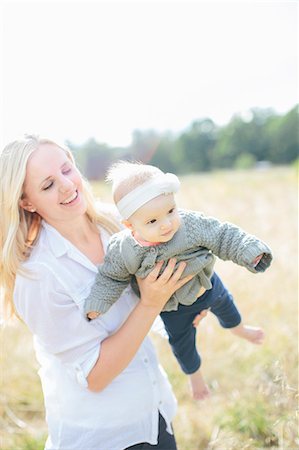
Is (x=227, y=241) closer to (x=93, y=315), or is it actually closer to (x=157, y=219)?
(x=157, y=219)

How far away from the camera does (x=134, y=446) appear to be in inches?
79.0

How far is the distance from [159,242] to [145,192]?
0.71 feet

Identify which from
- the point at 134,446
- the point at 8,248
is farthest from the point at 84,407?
the point at 8,248

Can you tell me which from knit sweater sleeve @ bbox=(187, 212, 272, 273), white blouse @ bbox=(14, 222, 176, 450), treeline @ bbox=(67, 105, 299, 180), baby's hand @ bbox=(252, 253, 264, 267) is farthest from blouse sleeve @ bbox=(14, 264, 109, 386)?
treeline @ bbox=(67, 105, 299, 180)

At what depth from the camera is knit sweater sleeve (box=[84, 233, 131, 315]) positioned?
1823 millimetres

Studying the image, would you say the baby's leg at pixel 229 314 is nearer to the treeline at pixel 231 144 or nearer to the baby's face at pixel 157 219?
the baby's face at pixel 157 219

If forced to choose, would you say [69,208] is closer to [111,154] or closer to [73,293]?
[73,293]

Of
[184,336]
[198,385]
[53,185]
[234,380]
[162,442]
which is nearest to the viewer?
[53,185]

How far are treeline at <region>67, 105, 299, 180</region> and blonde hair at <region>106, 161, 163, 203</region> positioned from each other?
20.2m

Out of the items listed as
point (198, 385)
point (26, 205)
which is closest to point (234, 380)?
point (198, 385)

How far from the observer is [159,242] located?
1.82 metres

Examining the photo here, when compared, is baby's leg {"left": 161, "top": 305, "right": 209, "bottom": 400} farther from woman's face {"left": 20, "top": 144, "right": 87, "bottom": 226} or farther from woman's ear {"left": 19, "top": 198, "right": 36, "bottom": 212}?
woman's ear {"left": 19, "top": 198, "right": 36, "bottom": 212}

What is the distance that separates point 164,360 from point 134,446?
5.57ft

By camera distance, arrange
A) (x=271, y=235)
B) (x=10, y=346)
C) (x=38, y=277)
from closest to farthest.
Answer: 1. (x=38, y=277)
2. (x=10, y=346)
3. (x=271, y=235)
